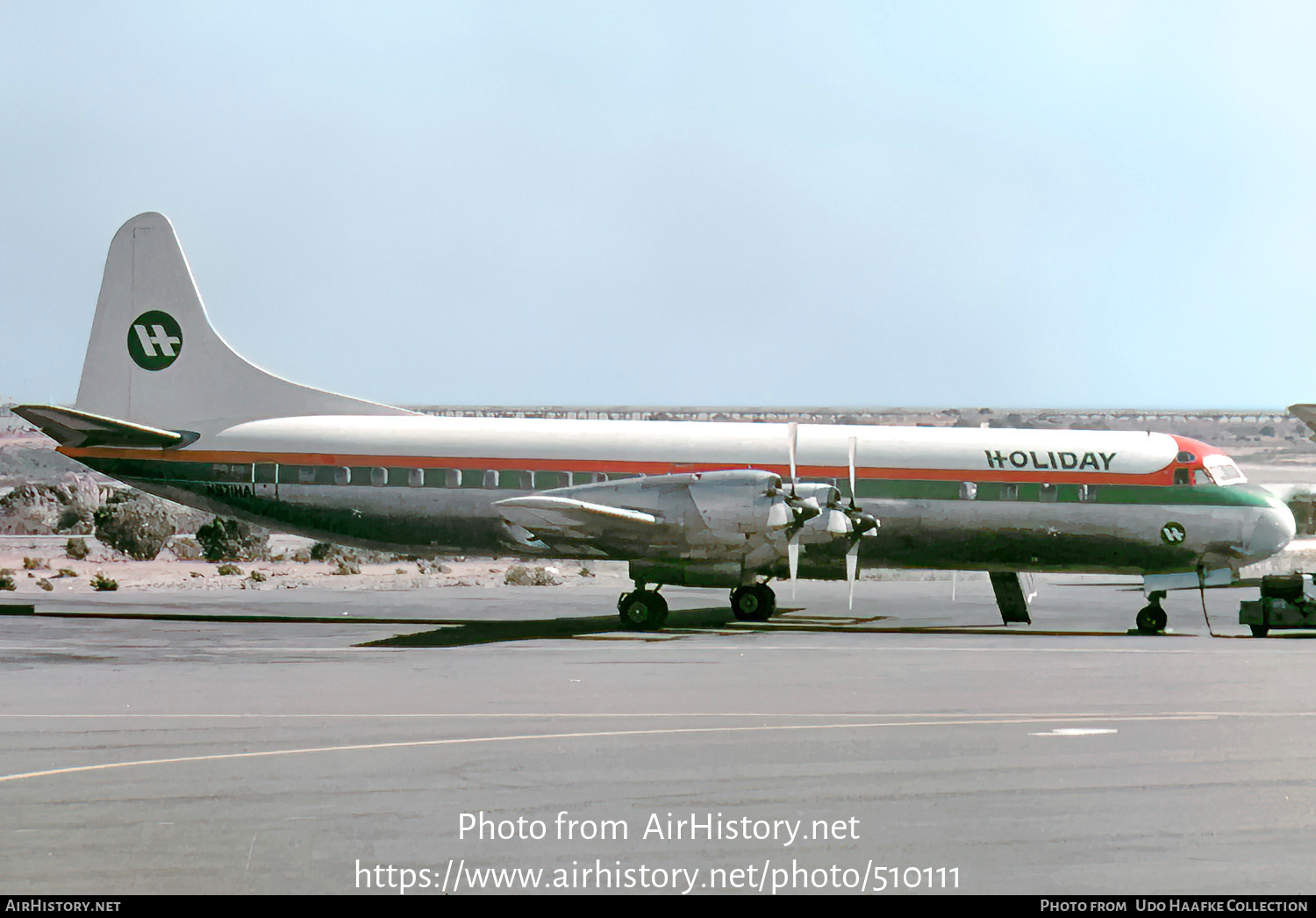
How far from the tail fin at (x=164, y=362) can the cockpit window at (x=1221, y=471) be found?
63.1 ft

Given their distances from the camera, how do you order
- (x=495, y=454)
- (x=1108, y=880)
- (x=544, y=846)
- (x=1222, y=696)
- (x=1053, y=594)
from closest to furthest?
(x=1108, y=880)
(x=544, y=846)
(x=1222, y=696)
(x=495, y=454)
(x=1053, y=594)

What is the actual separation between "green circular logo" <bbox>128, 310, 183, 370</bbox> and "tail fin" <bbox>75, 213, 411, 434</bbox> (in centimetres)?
2

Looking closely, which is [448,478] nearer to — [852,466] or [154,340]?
[154,340]

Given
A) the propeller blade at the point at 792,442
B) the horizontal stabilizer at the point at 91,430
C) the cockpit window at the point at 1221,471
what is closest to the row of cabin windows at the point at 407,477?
the horizontal stabilizer at the point at 91,430

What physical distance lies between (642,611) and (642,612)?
19mm

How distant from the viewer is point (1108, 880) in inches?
341

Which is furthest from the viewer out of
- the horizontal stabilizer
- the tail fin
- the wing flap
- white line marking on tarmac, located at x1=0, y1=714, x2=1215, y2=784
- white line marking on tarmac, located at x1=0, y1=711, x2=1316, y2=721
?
the tail fin

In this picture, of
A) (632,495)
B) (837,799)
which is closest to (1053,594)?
(632,495)

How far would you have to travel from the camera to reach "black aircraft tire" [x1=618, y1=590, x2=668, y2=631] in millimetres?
26828

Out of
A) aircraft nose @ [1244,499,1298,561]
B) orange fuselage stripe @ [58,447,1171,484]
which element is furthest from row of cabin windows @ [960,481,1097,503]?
aircraft nose @ [1244,499,1298,561]

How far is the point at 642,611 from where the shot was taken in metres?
26.8

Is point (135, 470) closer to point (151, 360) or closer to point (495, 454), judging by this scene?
point (151, 360)

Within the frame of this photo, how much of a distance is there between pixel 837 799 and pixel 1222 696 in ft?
28.9

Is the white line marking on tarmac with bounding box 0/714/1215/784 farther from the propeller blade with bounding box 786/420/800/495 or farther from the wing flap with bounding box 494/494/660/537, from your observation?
the propeller blade with bounding box 786/420/800/495
